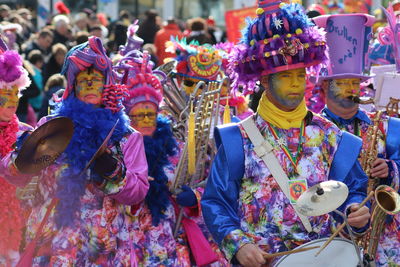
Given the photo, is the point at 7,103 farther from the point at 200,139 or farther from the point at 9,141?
the point at 200,139

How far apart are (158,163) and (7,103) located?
126 centimetres

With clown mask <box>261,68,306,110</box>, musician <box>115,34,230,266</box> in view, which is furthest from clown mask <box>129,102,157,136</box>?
clown mask <box>261,68,306,110</box>

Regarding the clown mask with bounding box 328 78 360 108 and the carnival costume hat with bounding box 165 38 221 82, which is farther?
the carnival costume hat with bounding box 165 38 221 82

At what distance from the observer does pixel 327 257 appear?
4.16 metres

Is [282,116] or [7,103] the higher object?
[282,116]

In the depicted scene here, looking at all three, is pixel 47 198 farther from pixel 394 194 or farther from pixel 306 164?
pixel 394 194

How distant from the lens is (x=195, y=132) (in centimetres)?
Answer: 653

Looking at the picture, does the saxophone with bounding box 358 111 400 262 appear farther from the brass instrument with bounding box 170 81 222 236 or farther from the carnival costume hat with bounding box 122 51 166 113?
the carnival costume hat with bounding box 122 51 166 113

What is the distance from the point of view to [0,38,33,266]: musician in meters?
5.55

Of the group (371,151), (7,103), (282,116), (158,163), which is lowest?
(158,163)

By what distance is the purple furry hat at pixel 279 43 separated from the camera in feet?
15.1

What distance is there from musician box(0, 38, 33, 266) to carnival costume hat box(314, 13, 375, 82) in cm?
209

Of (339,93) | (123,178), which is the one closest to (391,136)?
(339,93)

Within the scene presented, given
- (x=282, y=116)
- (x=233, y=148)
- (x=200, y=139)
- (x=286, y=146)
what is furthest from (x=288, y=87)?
(x=200, y=139)
